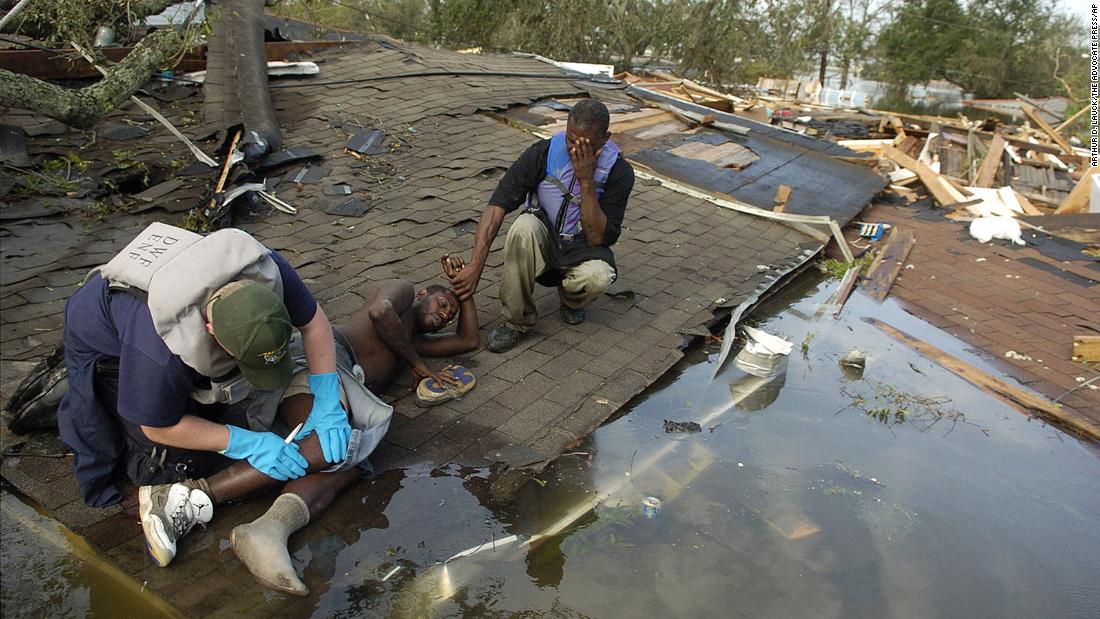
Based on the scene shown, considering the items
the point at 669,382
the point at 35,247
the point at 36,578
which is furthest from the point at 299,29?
the point at 36,578

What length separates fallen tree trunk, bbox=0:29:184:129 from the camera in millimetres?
4617

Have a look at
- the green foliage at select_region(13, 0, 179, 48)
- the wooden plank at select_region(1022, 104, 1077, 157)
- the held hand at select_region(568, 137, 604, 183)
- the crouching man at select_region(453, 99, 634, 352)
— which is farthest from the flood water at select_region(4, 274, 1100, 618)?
the wooden plank at select_region(1022, 104, 1077, 157)

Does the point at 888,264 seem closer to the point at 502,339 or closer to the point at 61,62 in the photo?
the point at 502,339

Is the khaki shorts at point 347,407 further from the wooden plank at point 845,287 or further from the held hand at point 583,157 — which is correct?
the wooden plank at point 845,287

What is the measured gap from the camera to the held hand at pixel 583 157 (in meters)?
3.48

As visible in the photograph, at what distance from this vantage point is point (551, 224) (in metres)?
3.87

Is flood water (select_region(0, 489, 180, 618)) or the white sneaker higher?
the white sneaker

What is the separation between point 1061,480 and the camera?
3.34 meters

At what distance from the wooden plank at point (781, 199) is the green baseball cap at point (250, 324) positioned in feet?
17.0

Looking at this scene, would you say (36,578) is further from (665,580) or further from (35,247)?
(35,247)

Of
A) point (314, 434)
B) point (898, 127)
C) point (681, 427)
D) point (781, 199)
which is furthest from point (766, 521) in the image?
point (898, 127)

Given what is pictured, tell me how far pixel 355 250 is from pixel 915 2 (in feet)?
99.3

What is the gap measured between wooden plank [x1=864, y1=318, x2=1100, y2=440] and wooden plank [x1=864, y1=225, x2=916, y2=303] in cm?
83

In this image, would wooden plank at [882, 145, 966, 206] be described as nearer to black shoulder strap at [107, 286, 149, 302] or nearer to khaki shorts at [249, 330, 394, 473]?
khaki shorts at [249, 330, 394, 473]
